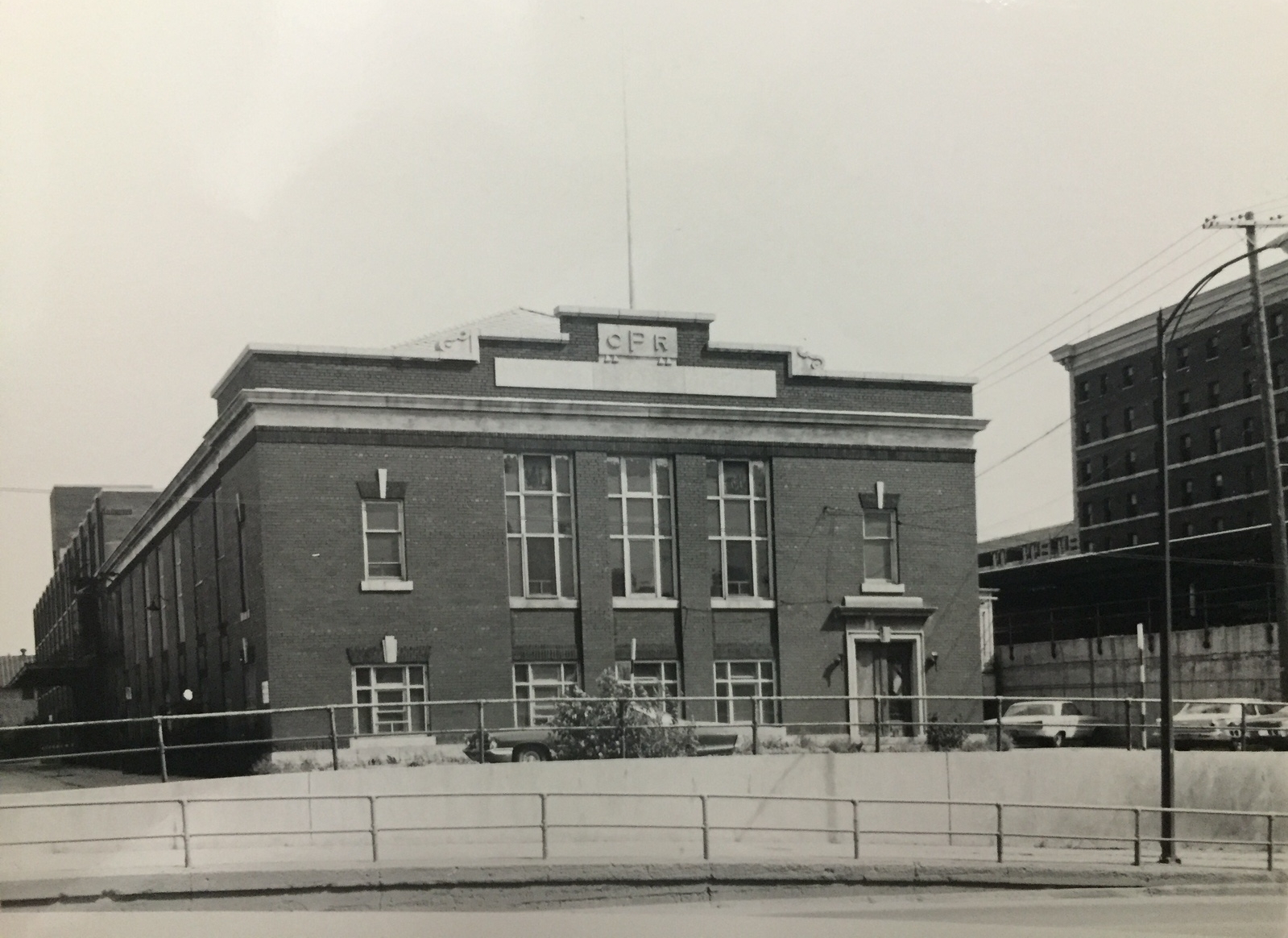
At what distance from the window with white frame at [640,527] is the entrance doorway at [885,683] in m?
2.35

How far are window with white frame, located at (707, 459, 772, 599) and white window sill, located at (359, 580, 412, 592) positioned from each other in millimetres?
3628

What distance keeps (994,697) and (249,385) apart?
9.43 m

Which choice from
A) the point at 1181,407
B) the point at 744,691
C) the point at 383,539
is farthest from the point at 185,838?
the point at 1181,407

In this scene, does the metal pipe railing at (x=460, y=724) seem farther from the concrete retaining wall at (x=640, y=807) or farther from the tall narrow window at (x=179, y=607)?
the tall narrow window at (x=179, y=607)

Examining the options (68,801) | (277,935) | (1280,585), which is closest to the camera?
(277,935)

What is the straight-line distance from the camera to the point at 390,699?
15172 millimetres

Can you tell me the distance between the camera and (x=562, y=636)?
52.7ft

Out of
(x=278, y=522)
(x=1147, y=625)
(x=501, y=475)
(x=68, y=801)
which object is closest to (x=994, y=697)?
(x=1147, y=625)

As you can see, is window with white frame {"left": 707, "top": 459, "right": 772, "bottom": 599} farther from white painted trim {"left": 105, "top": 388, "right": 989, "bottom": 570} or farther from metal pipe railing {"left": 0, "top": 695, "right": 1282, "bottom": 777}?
metal pipe railing {"left": 0, "top": 695, "right": 1282, "bottom": 777}

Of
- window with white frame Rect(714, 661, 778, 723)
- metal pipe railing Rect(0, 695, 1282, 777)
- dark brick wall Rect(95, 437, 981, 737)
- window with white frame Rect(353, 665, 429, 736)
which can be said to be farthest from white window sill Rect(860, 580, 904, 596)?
window with white frame Rect(353, 665, 429, 736)

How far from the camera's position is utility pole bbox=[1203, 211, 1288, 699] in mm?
17250

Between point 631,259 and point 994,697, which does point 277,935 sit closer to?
point 631,259

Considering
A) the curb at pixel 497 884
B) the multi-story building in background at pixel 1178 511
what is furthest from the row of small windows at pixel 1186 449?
the curb at pixel 497 884

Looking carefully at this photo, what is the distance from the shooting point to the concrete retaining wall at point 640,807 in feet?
45.8
